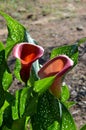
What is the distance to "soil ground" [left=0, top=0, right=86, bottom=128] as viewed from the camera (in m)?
2.48

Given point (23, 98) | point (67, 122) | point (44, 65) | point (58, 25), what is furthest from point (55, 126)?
point (58, 25)

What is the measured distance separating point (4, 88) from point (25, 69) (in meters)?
0.22

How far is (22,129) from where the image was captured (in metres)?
1.30

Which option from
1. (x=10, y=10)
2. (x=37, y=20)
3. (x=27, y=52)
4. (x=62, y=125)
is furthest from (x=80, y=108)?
(x=10, y=10)

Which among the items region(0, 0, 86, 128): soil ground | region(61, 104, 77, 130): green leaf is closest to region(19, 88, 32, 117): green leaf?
region(61, 104, 77, 130): green leaf

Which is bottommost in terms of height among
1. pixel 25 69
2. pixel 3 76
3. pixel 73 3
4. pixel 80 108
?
pixel 73 3

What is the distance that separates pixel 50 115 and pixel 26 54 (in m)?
0.19

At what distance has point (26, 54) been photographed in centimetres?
117

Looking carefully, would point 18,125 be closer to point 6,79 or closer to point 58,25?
point 6,79

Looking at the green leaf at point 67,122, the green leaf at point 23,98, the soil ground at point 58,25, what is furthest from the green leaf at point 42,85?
the soil ground at point 58,25

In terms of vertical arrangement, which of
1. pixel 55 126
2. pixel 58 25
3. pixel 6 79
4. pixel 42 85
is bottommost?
pixel 58 25

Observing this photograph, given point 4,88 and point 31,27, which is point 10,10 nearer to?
point 31,27

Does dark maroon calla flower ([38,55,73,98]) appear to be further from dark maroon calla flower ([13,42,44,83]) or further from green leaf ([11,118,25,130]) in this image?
green leaf ([11,118,25,130])

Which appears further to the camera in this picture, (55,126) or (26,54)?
(55,126)
